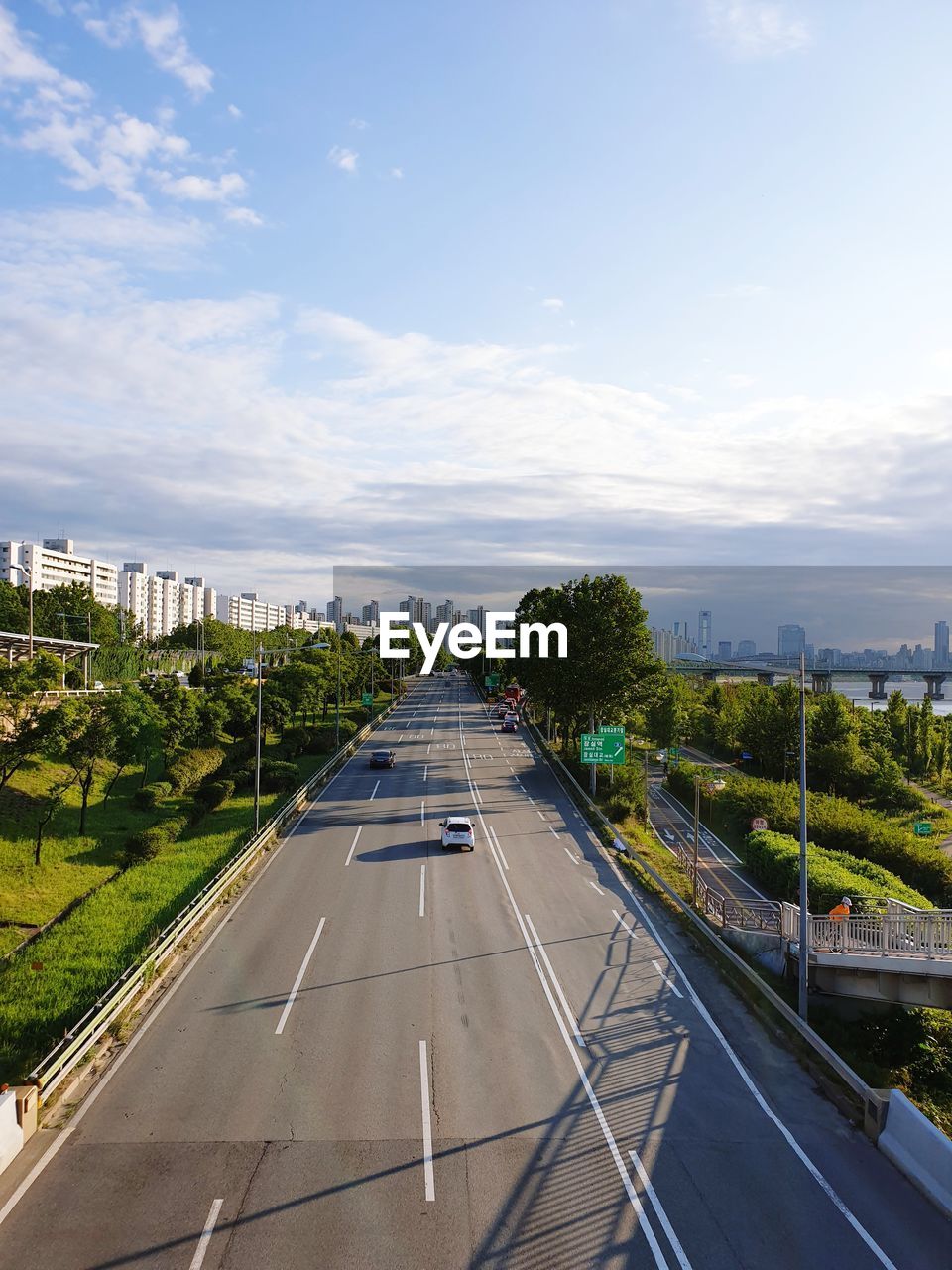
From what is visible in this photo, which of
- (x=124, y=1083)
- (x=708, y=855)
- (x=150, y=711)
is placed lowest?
(x=708, y=855)

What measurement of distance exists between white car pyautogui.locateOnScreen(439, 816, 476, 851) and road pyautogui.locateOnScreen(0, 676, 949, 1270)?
27.1ft

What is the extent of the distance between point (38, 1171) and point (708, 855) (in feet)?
111

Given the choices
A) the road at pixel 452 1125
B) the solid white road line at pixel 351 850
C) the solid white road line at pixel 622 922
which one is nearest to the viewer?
the road at pixel 452 1125

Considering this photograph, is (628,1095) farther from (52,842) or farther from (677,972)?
(52,842)

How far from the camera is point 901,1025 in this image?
2122 cm

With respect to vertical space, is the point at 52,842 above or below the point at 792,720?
below

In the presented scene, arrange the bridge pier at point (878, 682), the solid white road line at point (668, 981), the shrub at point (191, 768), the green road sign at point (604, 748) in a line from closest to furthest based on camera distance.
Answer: the solid white road line at point (668, 981), the green road sign at point (604, 748), the shrub at point (191, 768), the bridge pier at point (878, 682)

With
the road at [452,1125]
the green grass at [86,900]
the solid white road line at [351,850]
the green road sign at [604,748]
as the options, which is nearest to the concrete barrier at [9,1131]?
the road at [452,1125]

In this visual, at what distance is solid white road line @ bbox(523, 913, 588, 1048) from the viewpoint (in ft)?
56.2

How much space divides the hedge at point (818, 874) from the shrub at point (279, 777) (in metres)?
25.3

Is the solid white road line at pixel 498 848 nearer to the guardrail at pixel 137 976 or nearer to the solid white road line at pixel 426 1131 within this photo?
the guardrail at pixel 137 976

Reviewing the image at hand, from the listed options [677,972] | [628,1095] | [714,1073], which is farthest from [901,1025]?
[628,1095]

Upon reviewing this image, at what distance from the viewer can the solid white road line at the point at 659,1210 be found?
10450 mm

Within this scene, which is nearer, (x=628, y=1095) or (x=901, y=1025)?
(x=628, y=1095)
